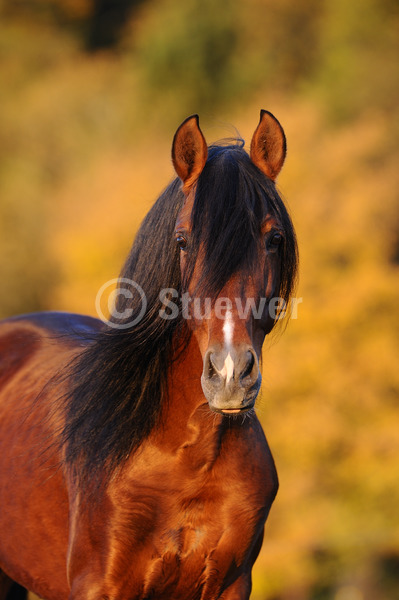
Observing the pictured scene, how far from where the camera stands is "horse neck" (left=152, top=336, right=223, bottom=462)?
2.85 meters

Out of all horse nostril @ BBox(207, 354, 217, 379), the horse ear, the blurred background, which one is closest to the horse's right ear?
the horse ear

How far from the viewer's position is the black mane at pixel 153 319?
2668 mm

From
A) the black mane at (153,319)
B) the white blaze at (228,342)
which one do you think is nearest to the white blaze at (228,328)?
the white blaze at (228,342)

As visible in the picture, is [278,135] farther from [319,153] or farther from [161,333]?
[319,153]

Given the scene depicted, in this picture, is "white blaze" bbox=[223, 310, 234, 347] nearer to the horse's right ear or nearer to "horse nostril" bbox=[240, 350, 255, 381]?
"horse nostril" bbox=[240, 350, 255, 381]

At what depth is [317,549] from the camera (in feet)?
50.1

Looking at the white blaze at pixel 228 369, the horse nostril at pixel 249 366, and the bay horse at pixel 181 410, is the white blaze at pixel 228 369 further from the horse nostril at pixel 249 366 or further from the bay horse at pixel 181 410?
the bay horse at pixel 181 410

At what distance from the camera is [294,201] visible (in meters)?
20.2

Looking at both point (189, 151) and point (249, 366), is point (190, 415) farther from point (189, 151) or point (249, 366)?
point (189, 151)

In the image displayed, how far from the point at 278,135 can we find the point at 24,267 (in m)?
26.2

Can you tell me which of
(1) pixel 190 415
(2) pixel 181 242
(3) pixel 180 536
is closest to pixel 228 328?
(2) pixel 181 242

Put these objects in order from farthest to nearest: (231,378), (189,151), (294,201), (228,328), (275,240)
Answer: (294,201) < (189,151) < (275,240) < (228,328) < (231,378)

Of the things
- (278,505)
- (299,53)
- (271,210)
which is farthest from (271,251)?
(299,53)

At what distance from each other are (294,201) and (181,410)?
17756mm
